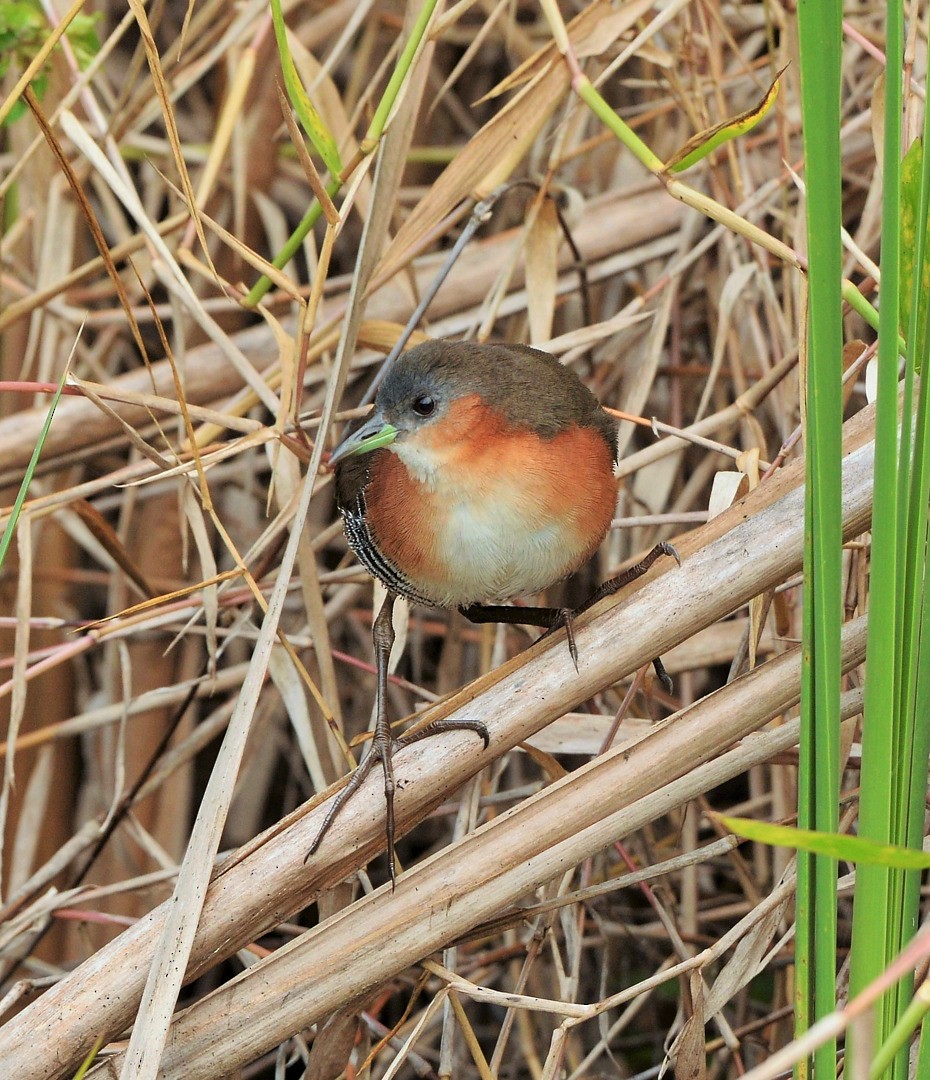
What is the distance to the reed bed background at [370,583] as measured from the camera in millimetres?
1248

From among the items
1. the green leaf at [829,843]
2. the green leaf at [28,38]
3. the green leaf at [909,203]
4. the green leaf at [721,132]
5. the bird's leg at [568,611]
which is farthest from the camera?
the green leaf at [28,38]

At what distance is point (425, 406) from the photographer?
158 centimetres

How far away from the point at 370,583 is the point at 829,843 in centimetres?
146

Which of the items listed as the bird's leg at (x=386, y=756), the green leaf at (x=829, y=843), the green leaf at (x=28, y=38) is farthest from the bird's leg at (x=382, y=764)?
the green leaf at (x=28, y=38)

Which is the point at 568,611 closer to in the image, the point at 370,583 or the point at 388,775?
the point at 388,775

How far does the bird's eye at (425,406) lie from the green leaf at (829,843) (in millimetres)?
941

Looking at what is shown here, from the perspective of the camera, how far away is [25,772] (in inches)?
95.8

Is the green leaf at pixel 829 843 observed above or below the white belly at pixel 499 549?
above

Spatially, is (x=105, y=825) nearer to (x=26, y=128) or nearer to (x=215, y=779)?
(x=215, y=779)

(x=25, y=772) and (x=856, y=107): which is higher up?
(x=856, y=107)

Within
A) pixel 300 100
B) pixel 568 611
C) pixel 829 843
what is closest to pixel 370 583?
pixel 568 611

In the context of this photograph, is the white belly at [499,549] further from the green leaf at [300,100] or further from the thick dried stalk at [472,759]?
the green leaf at [300,100]

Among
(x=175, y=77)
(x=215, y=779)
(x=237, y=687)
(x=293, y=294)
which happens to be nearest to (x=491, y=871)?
(x=215, y=779)

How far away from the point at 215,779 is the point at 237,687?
1043 millimetres
